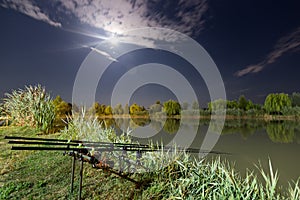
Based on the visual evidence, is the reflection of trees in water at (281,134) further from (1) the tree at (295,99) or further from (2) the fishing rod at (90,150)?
(1) the tree at (295,99)

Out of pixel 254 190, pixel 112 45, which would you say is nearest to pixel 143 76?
pixel 112 45

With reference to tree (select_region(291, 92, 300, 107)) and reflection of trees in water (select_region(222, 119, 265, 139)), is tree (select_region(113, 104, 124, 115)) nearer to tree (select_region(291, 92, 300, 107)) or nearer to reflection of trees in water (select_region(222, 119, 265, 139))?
reflection of trees in water (select_region(222, 119, 265, 139))

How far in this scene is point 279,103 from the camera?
2048 centimetres

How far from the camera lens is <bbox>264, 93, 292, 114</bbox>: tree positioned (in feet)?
66.3

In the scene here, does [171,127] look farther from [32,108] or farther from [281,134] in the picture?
[32,108]

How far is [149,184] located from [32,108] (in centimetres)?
620

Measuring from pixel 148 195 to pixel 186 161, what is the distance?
0.79 metres

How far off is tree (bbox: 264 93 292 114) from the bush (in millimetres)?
19378

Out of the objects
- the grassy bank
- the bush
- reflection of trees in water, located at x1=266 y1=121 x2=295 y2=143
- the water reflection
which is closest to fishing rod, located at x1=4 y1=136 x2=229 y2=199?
the grassy bank

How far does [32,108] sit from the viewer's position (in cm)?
747

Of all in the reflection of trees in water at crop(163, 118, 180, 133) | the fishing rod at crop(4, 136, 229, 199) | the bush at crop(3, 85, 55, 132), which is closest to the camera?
the fishing rod at crop(4, 136, 229, 199)

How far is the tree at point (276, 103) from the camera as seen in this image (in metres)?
20.2

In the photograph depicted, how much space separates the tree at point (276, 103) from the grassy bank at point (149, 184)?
64.5 ft

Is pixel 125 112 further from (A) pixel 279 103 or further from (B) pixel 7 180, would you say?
(B) pixel 7 180
